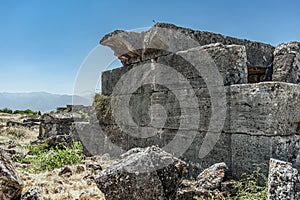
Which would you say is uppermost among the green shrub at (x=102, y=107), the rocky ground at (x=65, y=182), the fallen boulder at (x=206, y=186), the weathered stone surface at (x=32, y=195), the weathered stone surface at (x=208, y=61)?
the weathered stone surface at (x=208, y=61)

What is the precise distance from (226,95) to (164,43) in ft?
5.42

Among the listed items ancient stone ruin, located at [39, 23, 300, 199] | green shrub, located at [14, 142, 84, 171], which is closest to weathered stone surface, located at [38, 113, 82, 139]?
ancient stone ruin, located at [39, 23, 300, 199]

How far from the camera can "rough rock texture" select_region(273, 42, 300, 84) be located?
15.6ft

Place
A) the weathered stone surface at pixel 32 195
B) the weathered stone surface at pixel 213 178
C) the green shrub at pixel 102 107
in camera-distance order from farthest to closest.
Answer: the green shrub at pixel 102 107, the weathered stone surface at pixel 213 178, the weathered stone surface at pixel 32 195

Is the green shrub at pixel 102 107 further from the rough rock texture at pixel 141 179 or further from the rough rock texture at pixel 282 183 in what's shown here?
the rough rock texture at pixel 282 183

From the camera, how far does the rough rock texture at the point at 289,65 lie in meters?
4.76

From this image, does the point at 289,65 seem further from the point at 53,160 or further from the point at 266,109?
the point at 53,160

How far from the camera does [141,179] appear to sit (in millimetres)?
2771

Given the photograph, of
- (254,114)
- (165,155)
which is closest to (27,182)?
(165,155)

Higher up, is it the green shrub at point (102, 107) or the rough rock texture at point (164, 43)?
the rough rock texture at point (164, 43)

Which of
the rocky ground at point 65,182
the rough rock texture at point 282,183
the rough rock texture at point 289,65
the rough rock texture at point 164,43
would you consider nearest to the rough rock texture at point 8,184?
the rocky ground at point 65,182

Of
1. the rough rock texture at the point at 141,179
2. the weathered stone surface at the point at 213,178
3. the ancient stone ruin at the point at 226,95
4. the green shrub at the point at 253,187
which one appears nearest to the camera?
the rough rock texture at the point at 141,179

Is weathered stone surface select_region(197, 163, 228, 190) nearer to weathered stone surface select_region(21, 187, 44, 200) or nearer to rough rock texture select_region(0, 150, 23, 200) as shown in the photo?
weathered stone surface select_region(21, 187, 44, 200)

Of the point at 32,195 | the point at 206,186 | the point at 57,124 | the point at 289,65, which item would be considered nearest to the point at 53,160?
the point at 32,195
